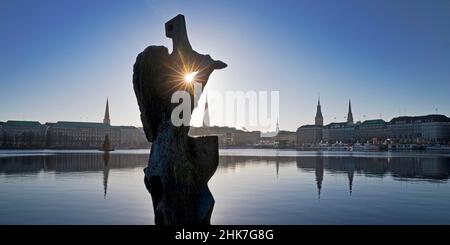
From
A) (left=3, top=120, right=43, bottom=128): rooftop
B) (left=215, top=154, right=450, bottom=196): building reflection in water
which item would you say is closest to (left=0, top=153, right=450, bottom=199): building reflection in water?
(left=215, top=154, right=450, bottom=196): building reflection in water

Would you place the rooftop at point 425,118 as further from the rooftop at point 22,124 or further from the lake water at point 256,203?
the rooftop at point 22,124

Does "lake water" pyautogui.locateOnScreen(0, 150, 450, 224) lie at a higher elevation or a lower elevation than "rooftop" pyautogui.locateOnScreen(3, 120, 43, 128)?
lower

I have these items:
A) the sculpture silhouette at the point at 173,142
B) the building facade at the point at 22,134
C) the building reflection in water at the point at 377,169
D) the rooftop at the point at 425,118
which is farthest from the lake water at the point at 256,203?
the rooftop at the point at 425,118

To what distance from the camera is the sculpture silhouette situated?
993cm

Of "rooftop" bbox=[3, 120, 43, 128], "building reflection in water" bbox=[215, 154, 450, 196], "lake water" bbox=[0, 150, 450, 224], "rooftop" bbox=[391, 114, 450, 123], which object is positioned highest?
"rooftop" bbox=[391, 114, 450, 123]

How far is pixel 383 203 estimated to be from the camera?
1625cm

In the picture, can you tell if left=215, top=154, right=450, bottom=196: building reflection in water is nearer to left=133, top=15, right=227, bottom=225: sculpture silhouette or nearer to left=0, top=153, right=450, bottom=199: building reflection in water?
left=0, top=153, right=450, bottom=199: building reflection in water

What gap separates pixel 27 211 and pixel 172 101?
Answer: 7.79 m

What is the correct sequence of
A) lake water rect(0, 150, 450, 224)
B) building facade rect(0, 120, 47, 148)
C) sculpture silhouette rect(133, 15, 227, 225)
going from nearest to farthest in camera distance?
sculpture silhouette rect(133, 15, 227, 225) → lake water rect(0, 150, 450, 224) → building facade rect(0, 120, 47, 148)

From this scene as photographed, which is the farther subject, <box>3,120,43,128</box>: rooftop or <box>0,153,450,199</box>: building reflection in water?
<box>3,120,43,128</box>: rooftop

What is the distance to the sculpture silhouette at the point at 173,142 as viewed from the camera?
9.93 m

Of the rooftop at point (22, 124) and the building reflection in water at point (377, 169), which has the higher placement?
the rooftop at point (22, 124)
